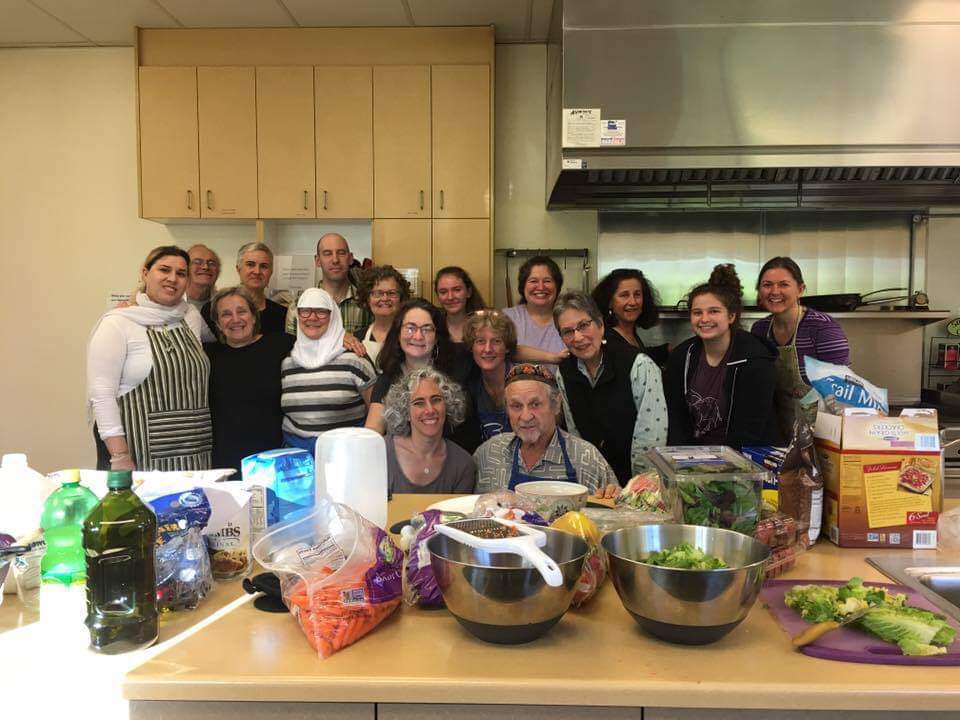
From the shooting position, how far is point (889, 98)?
2.98m

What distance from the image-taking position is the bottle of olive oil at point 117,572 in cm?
106

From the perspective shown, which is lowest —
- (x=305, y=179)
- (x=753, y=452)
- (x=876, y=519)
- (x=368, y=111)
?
(x=876, y=519)

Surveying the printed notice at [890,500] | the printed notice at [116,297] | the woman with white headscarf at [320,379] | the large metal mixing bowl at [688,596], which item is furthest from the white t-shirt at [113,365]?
the printed notice at [890,500]

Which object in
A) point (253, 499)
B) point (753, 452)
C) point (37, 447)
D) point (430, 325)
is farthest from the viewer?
point (37, 447)

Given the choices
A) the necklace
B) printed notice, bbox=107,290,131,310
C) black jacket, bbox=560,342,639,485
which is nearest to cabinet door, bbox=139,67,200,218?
printed notice, bbox=107,290,131,310

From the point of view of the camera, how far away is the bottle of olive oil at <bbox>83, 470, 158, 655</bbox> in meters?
1.06

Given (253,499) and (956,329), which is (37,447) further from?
(956,329)

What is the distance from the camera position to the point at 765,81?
118 inches

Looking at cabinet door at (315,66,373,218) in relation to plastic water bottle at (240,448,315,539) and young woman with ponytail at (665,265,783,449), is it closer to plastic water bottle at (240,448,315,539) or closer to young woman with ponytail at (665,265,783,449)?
young woman with ponytail at (665,265,783,449)

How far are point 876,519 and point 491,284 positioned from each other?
2657 millimetres

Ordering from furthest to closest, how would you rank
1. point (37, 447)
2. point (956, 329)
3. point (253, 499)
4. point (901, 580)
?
point (37, 447) < point (956, 329) < point (253, 499) < point (901, 580)

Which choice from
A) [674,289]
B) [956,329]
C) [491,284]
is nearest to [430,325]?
[491,284]

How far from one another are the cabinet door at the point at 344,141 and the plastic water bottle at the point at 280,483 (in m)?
2.54

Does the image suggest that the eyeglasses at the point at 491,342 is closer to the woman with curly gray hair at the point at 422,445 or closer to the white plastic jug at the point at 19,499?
the woman with curly gray hair at the point at 422,445
